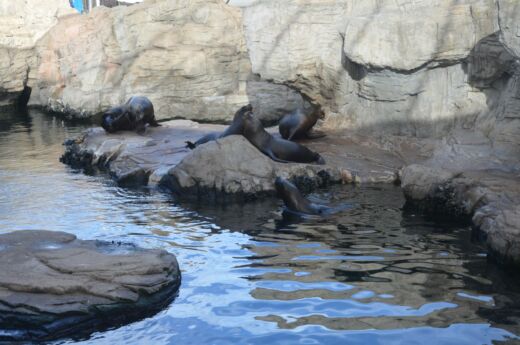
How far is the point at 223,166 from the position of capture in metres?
8.84

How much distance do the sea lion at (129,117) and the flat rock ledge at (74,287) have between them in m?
6.93

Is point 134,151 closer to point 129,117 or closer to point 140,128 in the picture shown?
point 140,128

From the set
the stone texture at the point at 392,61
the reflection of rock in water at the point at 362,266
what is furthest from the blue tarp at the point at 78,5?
the reflection of rock in water at the point at 362,266

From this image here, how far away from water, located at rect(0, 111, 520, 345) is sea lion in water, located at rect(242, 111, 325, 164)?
2.69 ft

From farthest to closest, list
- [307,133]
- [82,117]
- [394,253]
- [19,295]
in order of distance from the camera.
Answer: [82,117] → [307,133] → [394,253] → [19,295]

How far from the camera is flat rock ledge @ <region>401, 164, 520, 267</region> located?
6371 mm

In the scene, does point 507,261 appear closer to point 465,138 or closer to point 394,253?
point 394,253

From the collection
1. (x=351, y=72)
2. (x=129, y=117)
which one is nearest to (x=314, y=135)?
(x=351, y=72)

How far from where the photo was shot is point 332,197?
27.7ft

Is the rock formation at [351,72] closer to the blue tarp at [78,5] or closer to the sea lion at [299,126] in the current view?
the sea lion at [299,126]

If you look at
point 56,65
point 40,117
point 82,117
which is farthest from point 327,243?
point 56,65

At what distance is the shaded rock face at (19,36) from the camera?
20109 mm

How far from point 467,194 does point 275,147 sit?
3258 millimetres

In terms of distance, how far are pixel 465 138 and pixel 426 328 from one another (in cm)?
517
